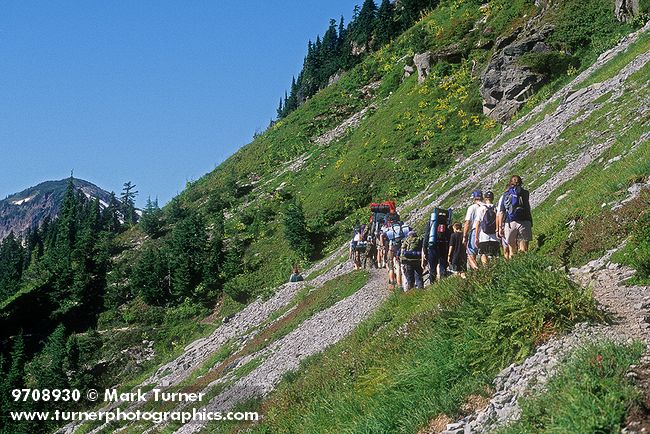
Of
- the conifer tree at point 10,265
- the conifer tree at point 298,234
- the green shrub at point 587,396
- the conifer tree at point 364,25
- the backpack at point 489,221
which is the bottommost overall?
the green shrub at point 587,396

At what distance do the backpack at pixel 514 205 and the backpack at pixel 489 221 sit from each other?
0.49 metres

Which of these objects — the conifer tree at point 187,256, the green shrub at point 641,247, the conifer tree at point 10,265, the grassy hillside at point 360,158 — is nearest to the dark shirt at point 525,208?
the green shrub at point 641,247

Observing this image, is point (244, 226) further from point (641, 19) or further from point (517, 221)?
point (517, 221)

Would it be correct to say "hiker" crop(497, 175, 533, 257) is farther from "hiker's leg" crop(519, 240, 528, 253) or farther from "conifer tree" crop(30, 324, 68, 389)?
"conifer tree" crop(30, 324, 68, 389)

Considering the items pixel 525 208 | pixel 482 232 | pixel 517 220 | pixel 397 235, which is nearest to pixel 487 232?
pixel 482 232

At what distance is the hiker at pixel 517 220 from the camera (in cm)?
1278

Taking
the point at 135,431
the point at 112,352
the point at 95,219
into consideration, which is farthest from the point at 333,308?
the point at 95,219

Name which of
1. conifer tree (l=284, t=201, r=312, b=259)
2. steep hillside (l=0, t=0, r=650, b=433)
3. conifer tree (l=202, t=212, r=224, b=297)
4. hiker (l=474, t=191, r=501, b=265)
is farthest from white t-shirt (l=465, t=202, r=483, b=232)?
conifer tree (l=202, t=212, r=224, b=297)

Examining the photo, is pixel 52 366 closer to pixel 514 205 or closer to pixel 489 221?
pixel 489 221

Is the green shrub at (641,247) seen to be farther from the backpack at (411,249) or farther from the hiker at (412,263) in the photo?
the backpack at (411,249)

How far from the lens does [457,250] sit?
590 inches

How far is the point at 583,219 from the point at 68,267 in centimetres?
7252

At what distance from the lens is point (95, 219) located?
375 ft

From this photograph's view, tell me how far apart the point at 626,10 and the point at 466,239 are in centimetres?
3104
